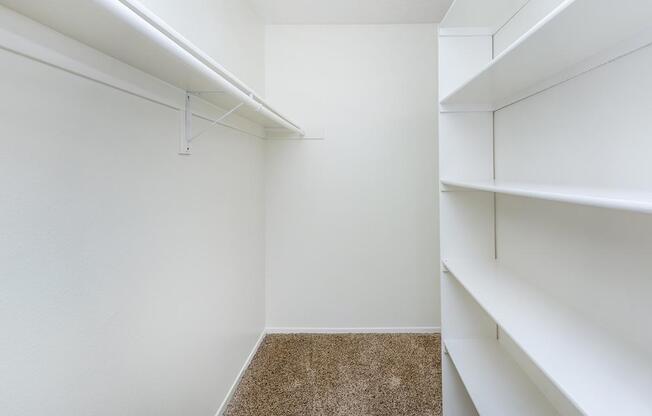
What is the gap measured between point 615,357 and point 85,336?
139cm

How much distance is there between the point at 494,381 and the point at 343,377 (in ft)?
3.09

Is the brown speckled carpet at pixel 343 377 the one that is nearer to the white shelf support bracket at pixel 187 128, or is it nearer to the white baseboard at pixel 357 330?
the white baseboard at pixel 357 330

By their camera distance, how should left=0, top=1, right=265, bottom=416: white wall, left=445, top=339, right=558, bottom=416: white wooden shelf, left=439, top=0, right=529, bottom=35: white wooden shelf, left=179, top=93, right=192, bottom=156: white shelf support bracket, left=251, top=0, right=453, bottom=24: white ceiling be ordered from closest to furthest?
left=0, top=1, right=265, bottom=416: white wall → left=445, top=339, right=558, bottom=416: white wooden shelf → left=179, top=93, right=192, bottom=156: white shelf support bracket → left=439, top=0, right=529, bottom=35: white wooden shelf → left=251, top=0, right=453, bottom=24: white ceiling

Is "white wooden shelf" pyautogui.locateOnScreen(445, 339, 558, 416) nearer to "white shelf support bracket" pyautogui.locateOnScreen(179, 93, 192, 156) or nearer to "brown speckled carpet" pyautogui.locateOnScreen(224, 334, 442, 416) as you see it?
"brown speckled carpet" pyautogui.locateOnScreen(224, 334, 442, 416)

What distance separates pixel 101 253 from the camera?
0.89 metres

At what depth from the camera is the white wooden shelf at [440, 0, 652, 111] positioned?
0.69m

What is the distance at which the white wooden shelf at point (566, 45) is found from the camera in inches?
27.0

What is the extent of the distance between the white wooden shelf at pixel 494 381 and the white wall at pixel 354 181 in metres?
0.94

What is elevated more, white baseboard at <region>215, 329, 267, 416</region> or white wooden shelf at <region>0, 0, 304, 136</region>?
white wooden shelf at <region>0, 0, 304, 136</region>

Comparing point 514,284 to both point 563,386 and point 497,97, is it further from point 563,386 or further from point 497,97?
point 497,97

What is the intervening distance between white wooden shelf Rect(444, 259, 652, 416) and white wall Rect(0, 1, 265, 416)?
46.3 inches

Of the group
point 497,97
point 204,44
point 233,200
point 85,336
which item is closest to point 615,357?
point 497,97

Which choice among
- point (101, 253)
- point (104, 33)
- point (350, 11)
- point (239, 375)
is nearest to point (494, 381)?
point (239, 375)

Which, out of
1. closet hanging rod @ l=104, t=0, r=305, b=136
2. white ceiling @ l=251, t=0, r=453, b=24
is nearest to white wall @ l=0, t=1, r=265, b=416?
closet hanging rod @ l=104, t=0, r=305, b=136
